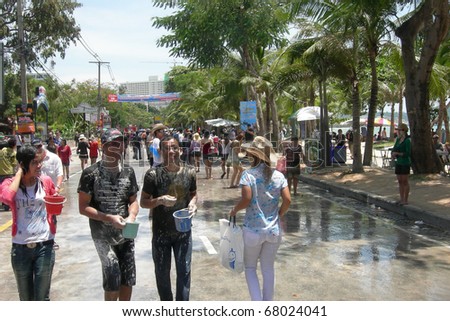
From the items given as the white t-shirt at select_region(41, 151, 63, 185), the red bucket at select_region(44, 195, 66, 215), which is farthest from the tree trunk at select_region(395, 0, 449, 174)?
the red bucket at select_region(44, 195, 66, 215)

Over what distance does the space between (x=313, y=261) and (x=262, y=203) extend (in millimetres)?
2701

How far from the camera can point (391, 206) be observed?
11562 mm

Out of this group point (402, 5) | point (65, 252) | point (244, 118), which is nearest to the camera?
point (65, 252)

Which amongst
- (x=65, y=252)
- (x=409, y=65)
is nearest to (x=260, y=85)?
(x=409, y=65)

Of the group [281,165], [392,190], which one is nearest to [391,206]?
[392,190]

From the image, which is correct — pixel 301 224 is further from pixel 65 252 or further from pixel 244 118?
pixel 244 118

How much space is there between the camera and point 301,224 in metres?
9.82

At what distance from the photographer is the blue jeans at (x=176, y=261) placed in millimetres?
4461

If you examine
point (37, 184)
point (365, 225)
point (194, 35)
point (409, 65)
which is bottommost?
point (365, 225)

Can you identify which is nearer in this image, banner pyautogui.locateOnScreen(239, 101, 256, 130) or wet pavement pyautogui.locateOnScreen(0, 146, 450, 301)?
wet pavement pyautogui.locateOnScreen(0, 146, 450, 301)

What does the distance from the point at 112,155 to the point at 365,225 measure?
664 centimetres

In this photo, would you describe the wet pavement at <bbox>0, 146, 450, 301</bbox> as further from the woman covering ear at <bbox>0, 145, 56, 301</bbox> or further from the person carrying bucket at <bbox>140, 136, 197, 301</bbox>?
the woman covering ear at <bbox>0, 145, 56, 301</bbox>

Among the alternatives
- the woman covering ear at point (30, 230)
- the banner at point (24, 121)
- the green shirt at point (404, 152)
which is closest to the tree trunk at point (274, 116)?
the banner at point (24, 121)

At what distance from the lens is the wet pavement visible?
5672 mm
